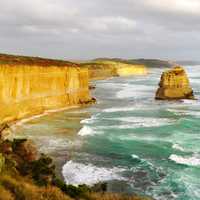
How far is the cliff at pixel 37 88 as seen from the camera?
130ft

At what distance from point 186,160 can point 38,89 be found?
Answer: 25068 mm

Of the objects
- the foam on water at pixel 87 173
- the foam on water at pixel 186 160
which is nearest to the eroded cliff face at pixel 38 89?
the foam on water at pixel 87 173

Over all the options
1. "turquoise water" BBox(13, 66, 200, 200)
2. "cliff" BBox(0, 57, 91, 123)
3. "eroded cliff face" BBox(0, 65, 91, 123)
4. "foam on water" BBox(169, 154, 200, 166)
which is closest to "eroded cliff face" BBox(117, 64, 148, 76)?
"eroded cliff face" BBox(0, 65, 91, 123)

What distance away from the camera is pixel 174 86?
58812 millimetres

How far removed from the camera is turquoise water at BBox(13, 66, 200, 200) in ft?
69.6

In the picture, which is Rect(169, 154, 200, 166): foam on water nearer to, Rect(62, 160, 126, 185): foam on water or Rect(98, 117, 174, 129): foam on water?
Rect(62, 160, 126, 185): foam on water

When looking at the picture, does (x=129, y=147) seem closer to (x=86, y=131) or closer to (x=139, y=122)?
(x=86, y=131)

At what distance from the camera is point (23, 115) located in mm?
41938

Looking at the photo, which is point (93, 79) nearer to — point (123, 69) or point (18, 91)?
point (123, 69)

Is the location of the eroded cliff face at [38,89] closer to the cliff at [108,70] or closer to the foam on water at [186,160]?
the foam on water at [186,160]

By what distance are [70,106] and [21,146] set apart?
29197mm

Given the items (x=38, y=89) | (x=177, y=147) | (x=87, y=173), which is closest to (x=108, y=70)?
(x=38, y=89)

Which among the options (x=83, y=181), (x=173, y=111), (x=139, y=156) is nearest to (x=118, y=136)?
(x=139, y=156)

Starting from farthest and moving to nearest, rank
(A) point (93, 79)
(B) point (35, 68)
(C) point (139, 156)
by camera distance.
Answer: (A) point (93, 79) < (B) point (35, 68) < (C) point (139, 156)
